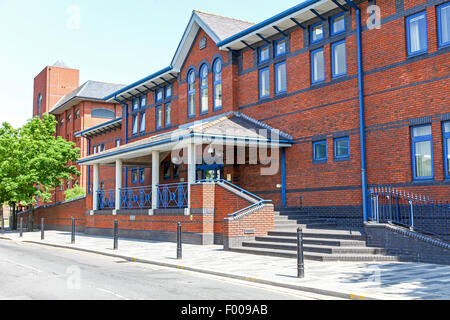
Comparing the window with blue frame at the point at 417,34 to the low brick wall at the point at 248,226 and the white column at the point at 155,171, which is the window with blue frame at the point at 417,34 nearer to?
the low brick wall at the point at 248,226

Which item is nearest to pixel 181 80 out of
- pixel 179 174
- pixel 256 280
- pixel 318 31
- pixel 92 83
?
pixel 179 174

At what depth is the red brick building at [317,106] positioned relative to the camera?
14.8m

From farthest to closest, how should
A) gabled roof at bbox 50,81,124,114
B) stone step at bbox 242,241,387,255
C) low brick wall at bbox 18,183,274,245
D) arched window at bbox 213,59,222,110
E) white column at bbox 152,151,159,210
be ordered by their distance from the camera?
gabled roof at bbox 50,81,124,114
arched window at bbox 213,59,222,110
white column at bbox 152,151,159,210
low brick wall at bbox 18,183,274,245
stone step at bbox 242,241,387,255

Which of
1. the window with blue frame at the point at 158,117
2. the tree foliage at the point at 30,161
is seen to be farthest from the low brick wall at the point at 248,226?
the tree foliage at the point at 30,161

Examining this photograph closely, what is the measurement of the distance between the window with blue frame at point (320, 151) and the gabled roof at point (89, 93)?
29723mm

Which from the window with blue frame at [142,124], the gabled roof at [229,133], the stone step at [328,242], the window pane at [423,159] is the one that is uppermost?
the window with blue frame at [142,124]

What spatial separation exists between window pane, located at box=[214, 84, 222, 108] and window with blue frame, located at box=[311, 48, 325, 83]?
5.77 m

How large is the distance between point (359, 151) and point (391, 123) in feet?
5.13

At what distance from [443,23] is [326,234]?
7212 mm

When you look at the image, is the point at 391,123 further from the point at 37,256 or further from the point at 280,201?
the point at 37,256

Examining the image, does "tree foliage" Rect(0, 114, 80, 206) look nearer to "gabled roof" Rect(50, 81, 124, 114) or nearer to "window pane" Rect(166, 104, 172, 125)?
"gabled roof" Rect(50, 81, 124, 114)

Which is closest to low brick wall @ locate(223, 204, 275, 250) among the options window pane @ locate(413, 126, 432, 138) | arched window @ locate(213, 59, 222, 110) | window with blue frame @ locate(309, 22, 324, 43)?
window pane @ locate(413, 126, 432, 138)

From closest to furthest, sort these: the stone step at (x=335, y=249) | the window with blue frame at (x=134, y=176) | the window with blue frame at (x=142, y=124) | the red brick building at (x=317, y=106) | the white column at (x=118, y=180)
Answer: the stone step at (x=335, y=249), the red brick building at (x=317, y=106), the white column at (x=118, y=180), the window with blue frame at (x=142, y=124), the window with blue frame at (x=134, y=176)

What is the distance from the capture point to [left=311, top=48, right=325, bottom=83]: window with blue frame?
60.2ft
